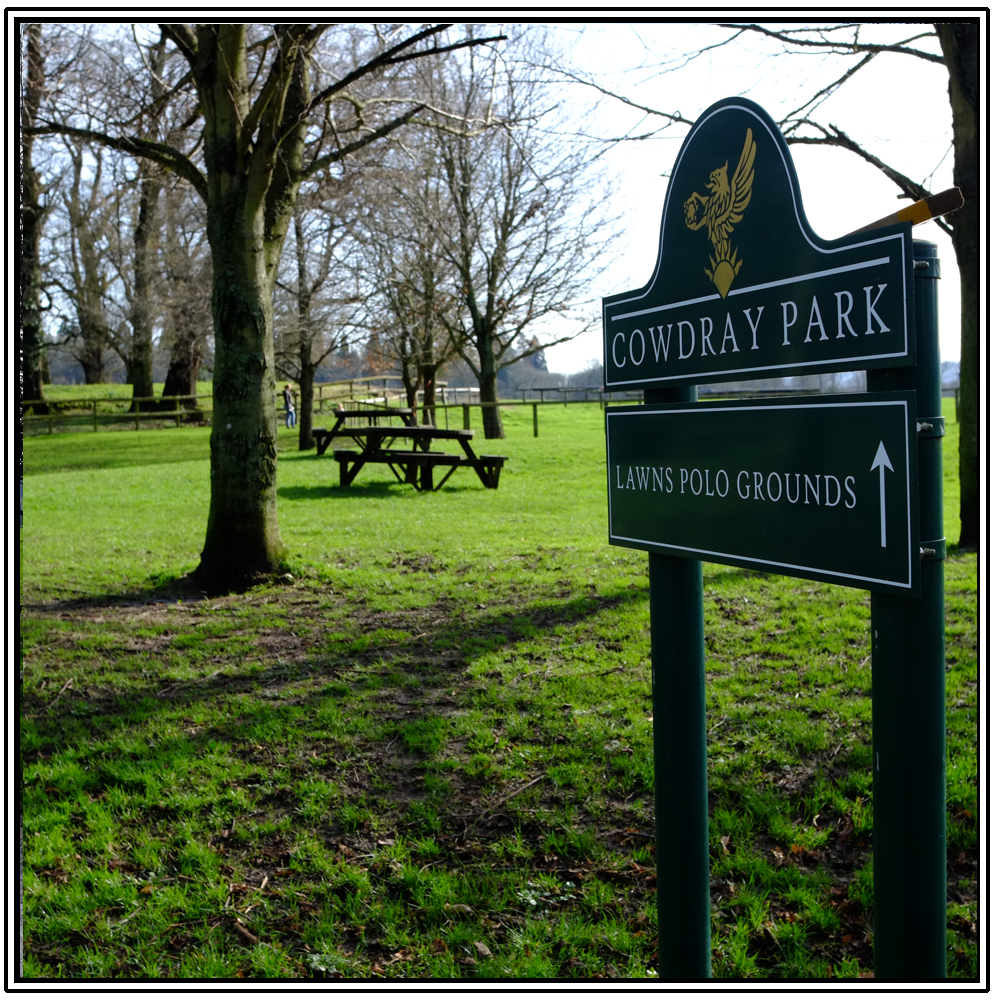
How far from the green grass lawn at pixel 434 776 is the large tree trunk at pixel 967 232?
951mm

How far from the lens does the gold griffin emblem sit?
2027mm

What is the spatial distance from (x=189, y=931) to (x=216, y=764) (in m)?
1.28

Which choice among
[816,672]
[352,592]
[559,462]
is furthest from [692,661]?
[559,462]

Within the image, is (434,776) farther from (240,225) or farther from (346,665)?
(240,225)


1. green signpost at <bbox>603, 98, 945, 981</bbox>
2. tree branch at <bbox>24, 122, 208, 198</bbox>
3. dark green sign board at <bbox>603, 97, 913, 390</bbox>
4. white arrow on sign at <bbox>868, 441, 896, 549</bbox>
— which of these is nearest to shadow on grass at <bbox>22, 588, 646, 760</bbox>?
green signpost at <bbox>603, 98, 945, 981</bbox>

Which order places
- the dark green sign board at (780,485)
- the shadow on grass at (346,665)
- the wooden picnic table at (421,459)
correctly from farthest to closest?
the wooden picnic table at (421,459)
the shadow on grass at (346,665)
the dark green sign board at (780,485)

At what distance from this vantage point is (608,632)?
6.05 metres

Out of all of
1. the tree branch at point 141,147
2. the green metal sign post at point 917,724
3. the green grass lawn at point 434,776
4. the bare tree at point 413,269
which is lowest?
the green grass lawn at point 434,776

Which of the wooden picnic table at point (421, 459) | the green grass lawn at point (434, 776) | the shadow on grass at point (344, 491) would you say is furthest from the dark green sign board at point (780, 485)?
the wooden picnic table at point (421, 459)

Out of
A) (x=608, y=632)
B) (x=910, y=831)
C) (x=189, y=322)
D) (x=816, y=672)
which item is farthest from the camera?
(x=189, y=322)

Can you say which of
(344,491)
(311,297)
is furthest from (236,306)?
(311,297)

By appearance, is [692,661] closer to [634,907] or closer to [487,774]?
[634,907]

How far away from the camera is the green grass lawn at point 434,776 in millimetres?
2828

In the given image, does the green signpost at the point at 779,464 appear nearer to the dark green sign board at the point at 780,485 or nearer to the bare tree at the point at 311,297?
the dark green sign board at the point at 780,485
